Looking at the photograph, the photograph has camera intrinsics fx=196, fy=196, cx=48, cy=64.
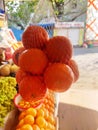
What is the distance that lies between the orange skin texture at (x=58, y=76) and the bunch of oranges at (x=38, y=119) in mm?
315

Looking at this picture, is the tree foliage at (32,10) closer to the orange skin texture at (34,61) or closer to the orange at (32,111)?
the orange at (32,111)

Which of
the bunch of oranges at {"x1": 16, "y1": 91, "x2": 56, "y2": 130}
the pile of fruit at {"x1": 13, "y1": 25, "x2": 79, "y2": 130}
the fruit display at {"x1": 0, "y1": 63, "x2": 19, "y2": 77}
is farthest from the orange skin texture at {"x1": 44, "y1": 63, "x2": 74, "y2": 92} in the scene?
the fruit display at {"x1": 0, "y1": 63, "x2": 19, "y2": 77}

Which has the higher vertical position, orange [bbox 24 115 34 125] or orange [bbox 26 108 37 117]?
orange [bbox 26 108 37 117]

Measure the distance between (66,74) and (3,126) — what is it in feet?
1.53

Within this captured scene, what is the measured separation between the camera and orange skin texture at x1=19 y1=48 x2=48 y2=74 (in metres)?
0.34

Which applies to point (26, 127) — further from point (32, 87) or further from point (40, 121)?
point (32, 87)

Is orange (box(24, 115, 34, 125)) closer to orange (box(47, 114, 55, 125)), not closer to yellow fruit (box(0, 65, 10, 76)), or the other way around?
orange (box(47, 114, 55, 125))

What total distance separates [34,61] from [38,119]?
0.43 m

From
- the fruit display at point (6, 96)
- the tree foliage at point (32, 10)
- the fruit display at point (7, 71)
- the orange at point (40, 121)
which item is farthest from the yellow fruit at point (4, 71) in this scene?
the tree foliage at point (32, 10)

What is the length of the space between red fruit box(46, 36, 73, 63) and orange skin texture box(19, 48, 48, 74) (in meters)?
0.01

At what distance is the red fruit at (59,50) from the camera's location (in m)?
0.34

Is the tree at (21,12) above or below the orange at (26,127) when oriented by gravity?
above

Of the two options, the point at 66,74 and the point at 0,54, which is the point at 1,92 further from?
the point at 0,54

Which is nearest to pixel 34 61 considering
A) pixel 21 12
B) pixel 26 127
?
pixel 26 127
